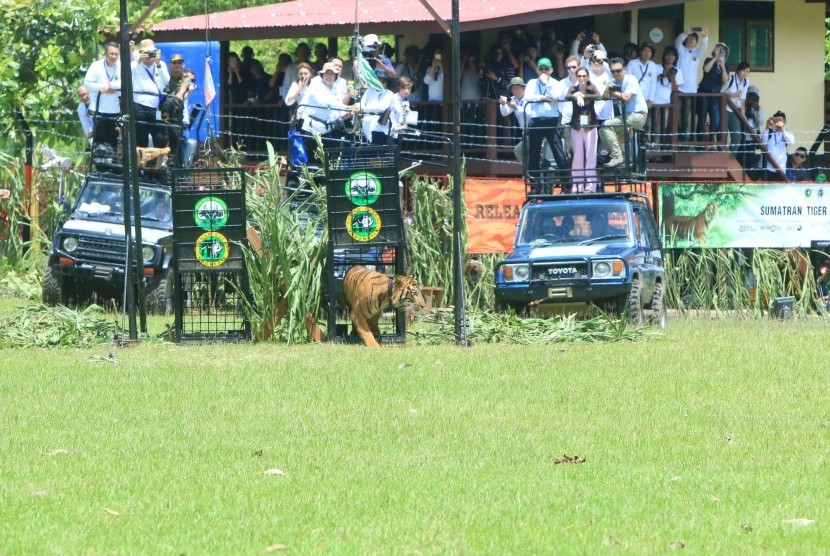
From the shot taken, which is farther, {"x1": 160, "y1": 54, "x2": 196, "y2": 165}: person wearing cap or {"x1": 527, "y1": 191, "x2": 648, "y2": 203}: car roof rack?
{"x1": 160, "y1": 54, "x2": 196, "y2": 165}: person wearing cap

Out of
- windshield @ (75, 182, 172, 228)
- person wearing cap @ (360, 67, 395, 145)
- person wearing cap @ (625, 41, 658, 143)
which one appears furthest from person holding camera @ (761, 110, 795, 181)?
windshield @ (75, 182, 172, 228)

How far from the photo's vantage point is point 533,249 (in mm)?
18812

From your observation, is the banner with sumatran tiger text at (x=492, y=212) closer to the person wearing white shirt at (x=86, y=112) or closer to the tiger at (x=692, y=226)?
the tiger at (x=692, y=226)

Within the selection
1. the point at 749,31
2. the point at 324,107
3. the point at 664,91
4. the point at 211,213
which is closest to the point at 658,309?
the point at 324,107

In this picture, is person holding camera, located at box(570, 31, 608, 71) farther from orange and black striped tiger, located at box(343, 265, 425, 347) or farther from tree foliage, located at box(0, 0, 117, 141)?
orange and black striped tiger, located at box(343, 265, 425, 347)

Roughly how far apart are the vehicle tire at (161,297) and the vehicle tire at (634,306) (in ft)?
20.4

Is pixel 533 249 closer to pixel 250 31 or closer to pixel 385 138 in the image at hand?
pixel 385 138

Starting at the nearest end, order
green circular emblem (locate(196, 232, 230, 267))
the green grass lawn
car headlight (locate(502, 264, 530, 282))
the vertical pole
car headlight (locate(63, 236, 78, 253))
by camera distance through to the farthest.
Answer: the green grass lawn, the vertical pole, green circular emblem (locate(196, 232, 230, 267)), car headlight (locate(502, 264, 530, 282)), car headlight (locate(63, 236, 78, 253))

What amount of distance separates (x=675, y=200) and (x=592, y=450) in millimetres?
12595

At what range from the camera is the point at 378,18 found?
85.4 feet

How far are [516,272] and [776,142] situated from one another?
9704mm

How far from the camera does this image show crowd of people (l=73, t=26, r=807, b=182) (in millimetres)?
21656

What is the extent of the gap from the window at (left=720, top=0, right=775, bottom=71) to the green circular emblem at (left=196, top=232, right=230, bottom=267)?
15805 millimetres

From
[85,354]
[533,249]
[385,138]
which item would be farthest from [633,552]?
[385,138]
